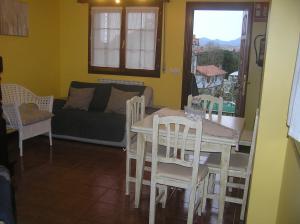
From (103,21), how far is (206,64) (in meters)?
1.94

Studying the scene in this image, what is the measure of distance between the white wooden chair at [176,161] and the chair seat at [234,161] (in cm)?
18

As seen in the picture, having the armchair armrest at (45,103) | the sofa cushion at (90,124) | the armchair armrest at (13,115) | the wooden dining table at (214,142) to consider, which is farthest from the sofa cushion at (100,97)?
the wooden dining table at (214,142)

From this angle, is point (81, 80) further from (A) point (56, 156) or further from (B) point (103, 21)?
(A) point (56, 156)

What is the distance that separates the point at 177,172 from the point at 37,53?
3.83 m

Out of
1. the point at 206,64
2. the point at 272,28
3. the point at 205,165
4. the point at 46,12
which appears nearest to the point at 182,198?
the point at 205,165

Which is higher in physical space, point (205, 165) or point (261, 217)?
point (205, 165)

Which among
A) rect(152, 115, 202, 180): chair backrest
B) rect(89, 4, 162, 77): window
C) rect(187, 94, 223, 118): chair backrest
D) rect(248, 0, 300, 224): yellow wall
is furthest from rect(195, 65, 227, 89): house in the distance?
rect(248, 0, 300, 224): yellow wall

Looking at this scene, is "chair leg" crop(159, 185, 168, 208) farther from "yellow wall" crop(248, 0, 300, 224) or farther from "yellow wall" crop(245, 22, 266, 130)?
"yellow wall" crop(245, 22, 266, 130)

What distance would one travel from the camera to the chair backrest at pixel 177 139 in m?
2.25

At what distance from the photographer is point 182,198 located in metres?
3.13

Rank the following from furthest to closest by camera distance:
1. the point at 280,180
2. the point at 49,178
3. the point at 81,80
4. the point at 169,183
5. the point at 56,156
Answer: the point at 81,80, the point at 56,156, the point at 49,178, the point at 169,183, the point at 280,180

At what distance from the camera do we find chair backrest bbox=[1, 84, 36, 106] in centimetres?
442

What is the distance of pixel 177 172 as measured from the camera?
2467mm

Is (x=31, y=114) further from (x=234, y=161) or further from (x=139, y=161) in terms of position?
(x=234, y=161)
